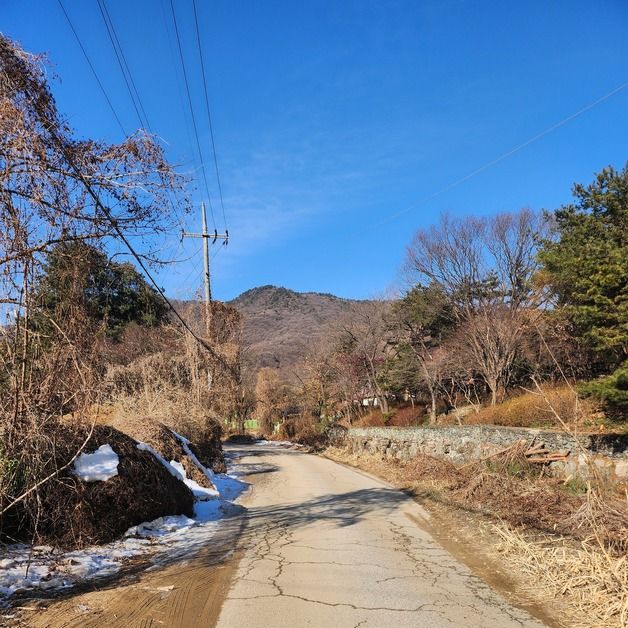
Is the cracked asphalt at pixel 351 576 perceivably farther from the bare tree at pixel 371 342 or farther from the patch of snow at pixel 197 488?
the bare tree at pixel 371 342

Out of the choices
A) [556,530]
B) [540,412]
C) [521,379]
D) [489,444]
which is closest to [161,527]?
[556,530]

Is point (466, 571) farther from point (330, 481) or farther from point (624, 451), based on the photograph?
point (330, 481)

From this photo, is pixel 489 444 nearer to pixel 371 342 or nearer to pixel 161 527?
pixel 161 527

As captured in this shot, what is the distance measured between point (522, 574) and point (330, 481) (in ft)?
33.2

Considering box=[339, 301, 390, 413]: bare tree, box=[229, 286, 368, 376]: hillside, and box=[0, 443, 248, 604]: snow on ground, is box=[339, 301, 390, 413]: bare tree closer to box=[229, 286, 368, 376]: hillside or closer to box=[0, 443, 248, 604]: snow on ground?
box=[229, 286, 368, 376]: hillside

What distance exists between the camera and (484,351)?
25.6m

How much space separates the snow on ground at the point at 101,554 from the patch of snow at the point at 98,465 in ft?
3.14

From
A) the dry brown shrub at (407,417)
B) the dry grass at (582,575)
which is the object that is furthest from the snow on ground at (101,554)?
the dry brown shrub at (407,417)

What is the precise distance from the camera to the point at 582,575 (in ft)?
18.2

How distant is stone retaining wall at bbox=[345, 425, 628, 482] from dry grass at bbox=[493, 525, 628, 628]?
1.25 metres

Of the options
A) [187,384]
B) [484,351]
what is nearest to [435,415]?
[484,351]

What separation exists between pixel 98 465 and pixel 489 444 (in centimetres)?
1095

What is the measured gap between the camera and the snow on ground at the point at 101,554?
5672 millimetres

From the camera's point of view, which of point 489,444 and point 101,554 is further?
point 489,444
